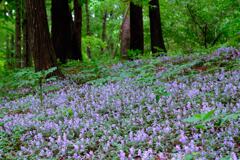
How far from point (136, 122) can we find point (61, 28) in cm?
1174

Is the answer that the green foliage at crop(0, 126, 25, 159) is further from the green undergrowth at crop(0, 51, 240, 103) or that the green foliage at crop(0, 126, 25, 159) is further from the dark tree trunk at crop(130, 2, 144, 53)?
the dark tree trunk at crop(130, 2, 144, 53)

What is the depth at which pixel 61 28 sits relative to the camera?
1625 cm

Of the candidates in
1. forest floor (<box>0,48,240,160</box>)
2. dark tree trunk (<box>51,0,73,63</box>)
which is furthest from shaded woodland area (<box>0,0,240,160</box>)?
dark tree trunk (<box>51,0,73,63</box>)

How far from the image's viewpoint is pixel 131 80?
8.48 meters

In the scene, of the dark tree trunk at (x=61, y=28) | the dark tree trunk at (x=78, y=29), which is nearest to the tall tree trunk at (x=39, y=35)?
the dark tree trunk at (x=61, y=28)

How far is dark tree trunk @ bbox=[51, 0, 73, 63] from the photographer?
16094 millimetres

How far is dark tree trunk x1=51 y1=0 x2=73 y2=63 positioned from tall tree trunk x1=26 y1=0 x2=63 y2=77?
17.2ft

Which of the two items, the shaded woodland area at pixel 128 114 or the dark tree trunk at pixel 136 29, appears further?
the dark tree trunk at pixel 136 29

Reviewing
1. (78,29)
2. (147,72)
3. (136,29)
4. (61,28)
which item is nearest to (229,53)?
(147,72)

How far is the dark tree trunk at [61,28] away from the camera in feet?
52.8

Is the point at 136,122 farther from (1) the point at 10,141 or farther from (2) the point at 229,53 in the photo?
(2) the point at 229,53

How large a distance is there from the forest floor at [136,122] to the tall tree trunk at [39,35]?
104 inches

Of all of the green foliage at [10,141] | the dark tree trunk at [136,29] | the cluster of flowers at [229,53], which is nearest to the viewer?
the green foliage at [10,141]

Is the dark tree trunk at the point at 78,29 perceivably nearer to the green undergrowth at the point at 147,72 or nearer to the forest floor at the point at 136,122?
the green undergrowth at the point at 147,72
